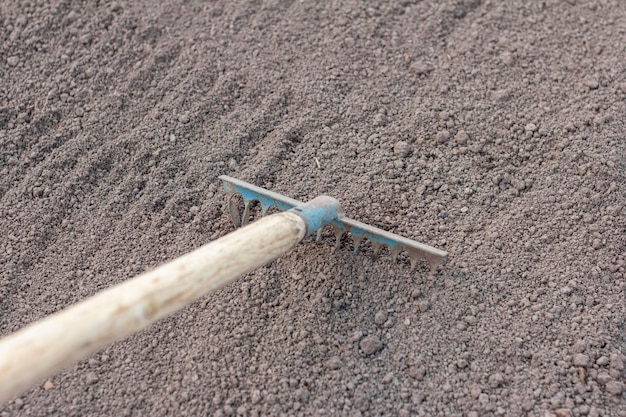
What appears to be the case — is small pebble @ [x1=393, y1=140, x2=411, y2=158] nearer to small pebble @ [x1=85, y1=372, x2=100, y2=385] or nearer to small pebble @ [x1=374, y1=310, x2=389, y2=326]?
small pebble @ [x1=374, y1=310, x2=389, y2=326]

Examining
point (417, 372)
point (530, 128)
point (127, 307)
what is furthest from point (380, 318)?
point (530, 128)

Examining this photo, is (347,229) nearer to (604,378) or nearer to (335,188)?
(335,188)

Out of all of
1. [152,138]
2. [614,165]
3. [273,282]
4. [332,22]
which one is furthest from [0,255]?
[614,165]

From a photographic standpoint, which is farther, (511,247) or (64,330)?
(511,247)

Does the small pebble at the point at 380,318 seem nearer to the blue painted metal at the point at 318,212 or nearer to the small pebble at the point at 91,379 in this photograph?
the blue painted metal at the point at 318,212

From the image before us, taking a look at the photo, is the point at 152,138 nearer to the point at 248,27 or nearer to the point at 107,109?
the point at 107,109

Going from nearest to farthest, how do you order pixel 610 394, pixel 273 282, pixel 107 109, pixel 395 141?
pixel 610 394 < pixel 273 282 < pixel 395 141 < pixel 107 109

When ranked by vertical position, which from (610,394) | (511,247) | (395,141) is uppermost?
(395,141)
